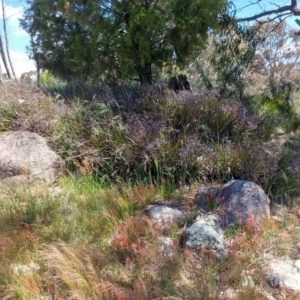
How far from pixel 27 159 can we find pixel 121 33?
328 centimetres

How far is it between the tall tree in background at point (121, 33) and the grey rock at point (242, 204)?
3681 millimetres

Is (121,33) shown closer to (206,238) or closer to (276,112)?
(276,112)

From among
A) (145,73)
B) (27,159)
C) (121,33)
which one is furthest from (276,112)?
(27,159)

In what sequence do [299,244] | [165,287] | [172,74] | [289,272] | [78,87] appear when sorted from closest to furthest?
[165,287] < [289,272] < [299,244] < [78,87] < [172,74]

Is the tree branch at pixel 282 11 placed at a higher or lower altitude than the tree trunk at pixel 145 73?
higher

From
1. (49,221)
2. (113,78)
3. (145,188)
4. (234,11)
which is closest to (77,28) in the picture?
(113,78)

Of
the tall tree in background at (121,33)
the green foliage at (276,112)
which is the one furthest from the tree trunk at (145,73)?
the green foliage at (276,112)

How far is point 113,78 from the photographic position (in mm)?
7305

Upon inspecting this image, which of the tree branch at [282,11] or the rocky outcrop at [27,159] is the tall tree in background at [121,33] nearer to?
the tree branch at [282,11]

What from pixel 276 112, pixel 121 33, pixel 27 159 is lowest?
pixel 27 159

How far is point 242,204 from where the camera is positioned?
3.57 m

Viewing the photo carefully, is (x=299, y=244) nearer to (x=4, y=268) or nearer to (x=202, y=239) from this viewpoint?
(x=202, y=239)

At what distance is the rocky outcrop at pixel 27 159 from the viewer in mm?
4324

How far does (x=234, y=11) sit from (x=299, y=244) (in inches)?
234
